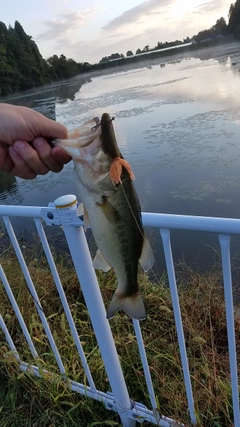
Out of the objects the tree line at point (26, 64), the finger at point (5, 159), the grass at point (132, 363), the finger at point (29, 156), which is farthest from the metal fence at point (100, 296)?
the tree line at point (26, 64)

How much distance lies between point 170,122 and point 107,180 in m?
9.61

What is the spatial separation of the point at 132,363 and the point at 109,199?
79.9 inches

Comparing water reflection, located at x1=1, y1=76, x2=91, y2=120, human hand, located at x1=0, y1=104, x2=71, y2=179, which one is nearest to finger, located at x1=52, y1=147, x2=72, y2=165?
human hand, located at x1=0, y1=104, x2=71, y2=179

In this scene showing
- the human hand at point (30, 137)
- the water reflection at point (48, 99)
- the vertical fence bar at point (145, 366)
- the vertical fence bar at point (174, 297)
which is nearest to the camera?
the human hand at point (30, 137)

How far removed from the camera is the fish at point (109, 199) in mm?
958

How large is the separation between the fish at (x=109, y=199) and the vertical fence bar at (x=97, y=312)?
57 centimetres

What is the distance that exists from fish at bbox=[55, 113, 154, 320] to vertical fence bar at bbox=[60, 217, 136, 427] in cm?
57

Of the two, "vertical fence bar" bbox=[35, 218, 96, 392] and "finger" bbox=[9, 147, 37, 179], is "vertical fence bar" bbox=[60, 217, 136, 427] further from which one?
"finger" bbox=[9, 147, 37, 179]

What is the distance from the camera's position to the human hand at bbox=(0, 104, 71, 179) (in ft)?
3.83

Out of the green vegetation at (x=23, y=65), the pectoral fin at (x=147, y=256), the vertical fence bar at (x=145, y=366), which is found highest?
the green vegetation at (x=23, y=65)

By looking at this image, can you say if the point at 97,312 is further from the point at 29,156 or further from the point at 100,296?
the point at 29,156

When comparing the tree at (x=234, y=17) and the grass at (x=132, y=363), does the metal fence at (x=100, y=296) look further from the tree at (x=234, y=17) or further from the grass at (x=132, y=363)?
the tree at (x=234, y=17)

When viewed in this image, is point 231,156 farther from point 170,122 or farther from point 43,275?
point 43,275

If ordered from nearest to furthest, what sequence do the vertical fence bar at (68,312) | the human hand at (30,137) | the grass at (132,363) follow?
1. the human hand at (30,137)
2. the vertical fence bar at (68,312)
3. the grass at (132,363)
